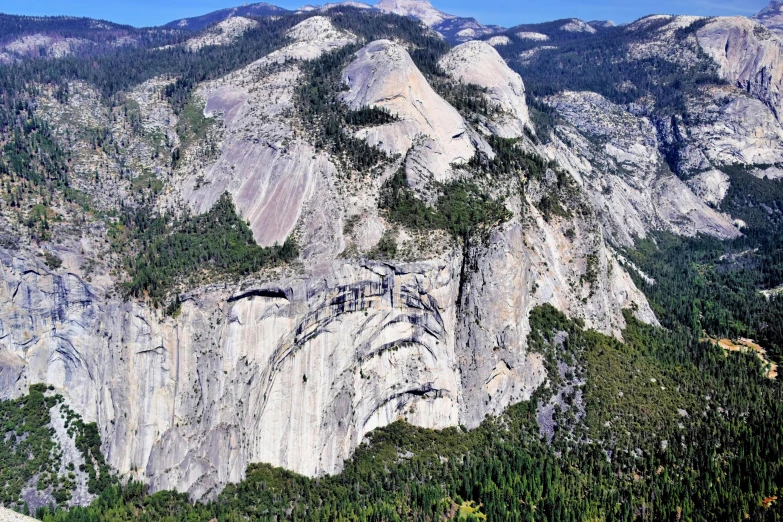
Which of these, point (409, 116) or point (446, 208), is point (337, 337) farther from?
point (409, 116)

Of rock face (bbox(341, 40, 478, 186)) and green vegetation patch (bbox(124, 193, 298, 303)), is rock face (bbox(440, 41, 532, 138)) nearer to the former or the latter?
rock face (bbox(341, 40, 478, 186))

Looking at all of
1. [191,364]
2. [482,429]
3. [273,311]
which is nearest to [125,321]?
[191,364]

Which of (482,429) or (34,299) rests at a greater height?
(34,299)

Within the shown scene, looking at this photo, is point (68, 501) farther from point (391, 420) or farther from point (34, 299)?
point (391, 420)

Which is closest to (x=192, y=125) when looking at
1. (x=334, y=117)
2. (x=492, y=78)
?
(x=334, y=117)

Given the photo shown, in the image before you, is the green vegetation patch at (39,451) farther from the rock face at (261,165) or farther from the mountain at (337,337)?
the rock face at (261,165)

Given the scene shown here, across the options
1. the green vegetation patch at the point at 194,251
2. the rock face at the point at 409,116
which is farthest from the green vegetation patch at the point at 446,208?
the green vegetation patch at the point at 194,251
